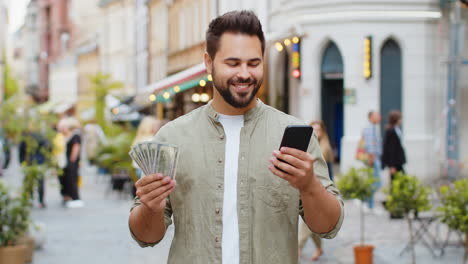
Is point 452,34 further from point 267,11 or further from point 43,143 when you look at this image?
point 43,143

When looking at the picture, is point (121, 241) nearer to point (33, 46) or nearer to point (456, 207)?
point (456, 207)

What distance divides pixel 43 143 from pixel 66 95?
182 feet

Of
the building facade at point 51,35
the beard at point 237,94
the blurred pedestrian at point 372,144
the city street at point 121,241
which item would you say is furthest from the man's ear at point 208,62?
the building facade at point 51,35

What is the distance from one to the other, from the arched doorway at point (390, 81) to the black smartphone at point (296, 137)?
17279mm

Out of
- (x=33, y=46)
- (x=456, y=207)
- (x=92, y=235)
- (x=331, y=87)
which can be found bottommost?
(x=92, y=235)

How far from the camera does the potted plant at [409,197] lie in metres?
8.61

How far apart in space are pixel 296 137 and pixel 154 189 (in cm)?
50

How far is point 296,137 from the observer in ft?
8.71

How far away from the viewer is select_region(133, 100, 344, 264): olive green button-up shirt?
118 inches

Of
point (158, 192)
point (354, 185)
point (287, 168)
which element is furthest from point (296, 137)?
point (354, 185)

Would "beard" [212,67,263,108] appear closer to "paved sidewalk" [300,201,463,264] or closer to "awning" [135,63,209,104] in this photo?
"paved sidewalk" [300,201,463,264]

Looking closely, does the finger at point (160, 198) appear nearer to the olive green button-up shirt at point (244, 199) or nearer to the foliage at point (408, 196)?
the olive green button-up shirt at point (244, 199)

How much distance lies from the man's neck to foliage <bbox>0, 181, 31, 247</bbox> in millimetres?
6322

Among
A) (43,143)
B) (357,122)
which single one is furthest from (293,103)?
(43,143)
